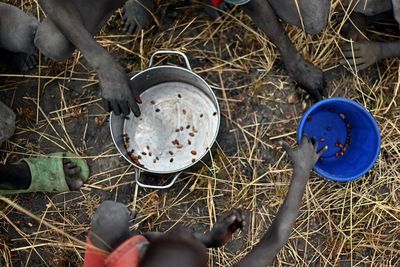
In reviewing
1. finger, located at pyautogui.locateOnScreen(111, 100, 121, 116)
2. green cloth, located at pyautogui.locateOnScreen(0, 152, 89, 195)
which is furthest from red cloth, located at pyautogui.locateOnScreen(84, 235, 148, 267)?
green cloth, located at pyautogui.locateOnScreen(0, 152, 89, 195)

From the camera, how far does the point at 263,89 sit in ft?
9.06

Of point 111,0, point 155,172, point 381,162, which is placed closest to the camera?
point 111,0

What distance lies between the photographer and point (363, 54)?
264cm

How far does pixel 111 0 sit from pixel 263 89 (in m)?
0.84

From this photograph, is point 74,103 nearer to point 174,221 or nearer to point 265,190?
point 174,221

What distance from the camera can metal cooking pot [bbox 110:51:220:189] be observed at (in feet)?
8.86

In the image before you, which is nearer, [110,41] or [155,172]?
[155,172]

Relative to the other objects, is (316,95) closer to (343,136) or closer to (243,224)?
(343,136)

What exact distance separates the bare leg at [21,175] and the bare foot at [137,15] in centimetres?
70

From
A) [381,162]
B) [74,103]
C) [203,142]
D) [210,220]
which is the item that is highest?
[74,103]

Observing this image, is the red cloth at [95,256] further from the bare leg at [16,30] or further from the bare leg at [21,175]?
the bare leg at [16,30]

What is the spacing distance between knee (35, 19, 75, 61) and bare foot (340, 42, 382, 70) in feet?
4.08

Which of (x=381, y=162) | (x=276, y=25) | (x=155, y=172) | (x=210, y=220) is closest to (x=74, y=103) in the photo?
(x=155, y=172)

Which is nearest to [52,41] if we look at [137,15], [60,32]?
[60,32]
